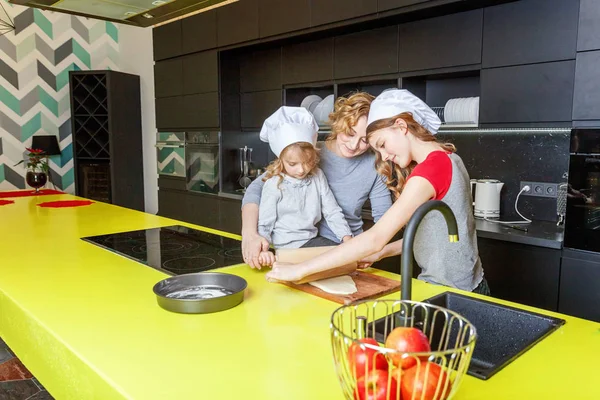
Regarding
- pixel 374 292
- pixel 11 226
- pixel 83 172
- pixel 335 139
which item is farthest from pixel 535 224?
pixel 83 172

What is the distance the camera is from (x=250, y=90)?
4.25m

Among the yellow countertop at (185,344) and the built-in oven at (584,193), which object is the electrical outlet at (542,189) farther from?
the yellow countertop at (185,344)

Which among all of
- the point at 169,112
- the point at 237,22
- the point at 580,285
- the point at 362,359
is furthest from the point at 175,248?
the point at 169,112

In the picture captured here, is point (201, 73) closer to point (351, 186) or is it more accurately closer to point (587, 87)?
point (351, 186)

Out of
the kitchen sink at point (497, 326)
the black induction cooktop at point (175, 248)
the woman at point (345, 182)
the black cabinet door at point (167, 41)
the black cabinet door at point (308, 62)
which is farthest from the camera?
the black cabinet door at point (167, 41)

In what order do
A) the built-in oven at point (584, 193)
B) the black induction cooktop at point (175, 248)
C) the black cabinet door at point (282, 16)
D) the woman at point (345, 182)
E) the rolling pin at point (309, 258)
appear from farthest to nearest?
the black cabinet door at point (282, 16) < the built-in oven at point (584, 193) < the woman at point (345, 182) < the black induction cooktop at point (175, 248) < the rolling pin at point (309, 258)

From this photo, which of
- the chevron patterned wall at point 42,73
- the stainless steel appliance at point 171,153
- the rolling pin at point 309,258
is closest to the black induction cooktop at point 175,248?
the rolling pin at point 309,258

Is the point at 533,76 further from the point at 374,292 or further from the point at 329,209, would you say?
the point at 374,292

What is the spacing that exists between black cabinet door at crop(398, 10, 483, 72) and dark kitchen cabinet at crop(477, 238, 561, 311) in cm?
101

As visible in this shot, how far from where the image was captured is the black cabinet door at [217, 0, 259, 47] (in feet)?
12.4

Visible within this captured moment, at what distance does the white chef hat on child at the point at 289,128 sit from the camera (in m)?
1.70

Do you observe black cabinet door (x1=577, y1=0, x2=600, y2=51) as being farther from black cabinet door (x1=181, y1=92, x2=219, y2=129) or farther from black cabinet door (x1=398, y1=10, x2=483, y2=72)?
black cabinet door (x1=181, y1=92, x2=219, y2=129)

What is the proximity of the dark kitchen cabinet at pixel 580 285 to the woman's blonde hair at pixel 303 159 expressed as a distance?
133 centimetres

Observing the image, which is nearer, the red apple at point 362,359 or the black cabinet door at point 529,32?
the red apple at point 362,359
